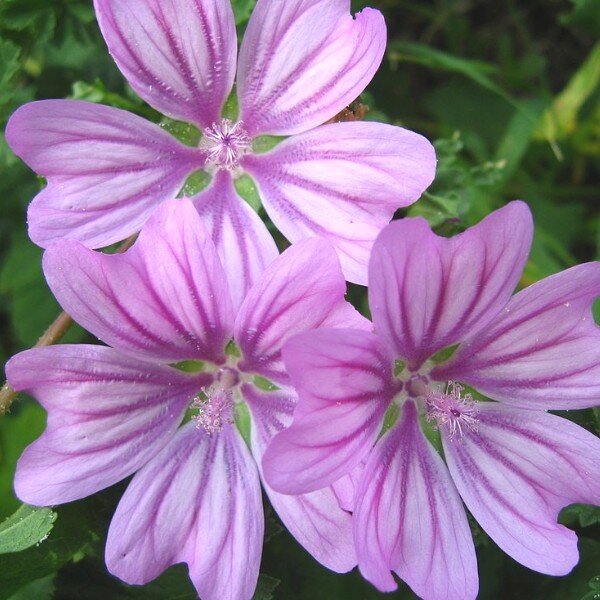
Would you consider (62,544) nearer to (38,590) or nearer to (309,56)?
(38,590)

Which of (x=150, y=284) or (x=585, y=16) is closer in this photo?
(x=150, y=284)

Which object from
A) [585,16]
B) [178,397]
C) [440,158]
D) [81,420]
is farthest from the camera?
[585,16]

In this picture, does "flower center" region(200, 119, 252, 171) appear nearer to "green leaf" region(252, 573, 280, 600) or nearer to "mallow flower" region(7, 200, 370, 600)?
"mallow flower" region(7, 200, 370, 600)

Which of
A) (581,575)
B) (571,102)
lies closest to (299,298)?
(581,575)

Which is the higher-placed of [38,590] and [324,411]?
[324,411]

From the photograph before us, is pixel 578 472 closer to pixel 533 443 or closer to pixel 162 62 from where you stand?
pixel 533 443

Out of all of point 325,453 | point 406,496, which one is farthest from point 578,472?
point 325,453

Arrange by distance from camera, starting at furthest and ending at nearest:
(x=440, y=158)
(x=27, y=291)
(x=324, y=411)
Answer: (x=27, y=291) → (x=440, y=158) → (x=324, y=411)

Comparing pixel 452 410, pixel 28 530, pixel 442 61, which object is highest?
pixel 442 61
